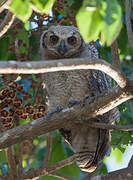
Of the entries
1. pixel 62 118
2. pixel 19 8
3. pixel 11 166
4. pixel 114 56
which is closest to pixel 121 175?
pixel 62 118

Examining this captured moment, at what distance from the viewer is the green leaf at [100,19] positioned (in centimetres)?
128

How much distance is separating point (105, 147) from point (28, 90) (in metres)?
1.05

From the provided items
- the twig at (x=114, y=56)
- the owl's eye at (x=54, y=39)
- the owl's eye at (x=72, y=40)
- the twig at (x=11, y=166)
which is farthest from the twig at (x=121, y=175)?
the owl's eye at (x=54, y=39)

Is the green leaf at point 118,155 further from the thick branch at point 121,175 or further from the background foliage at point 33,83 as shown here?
the thick branch at point 121,175

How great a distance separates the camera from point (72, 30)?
430 centimetres

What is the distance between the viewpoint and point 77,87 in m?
3.98

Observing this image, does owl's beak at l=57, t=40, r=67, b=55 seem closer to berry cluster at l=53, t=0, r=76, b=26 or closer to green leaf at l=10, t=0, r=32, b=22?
berry cluster at l=53, t=0, r=76, b=26

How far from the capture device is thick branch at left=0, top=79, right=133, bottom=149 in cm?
273

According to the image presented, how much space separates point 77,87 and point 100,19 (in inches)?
105

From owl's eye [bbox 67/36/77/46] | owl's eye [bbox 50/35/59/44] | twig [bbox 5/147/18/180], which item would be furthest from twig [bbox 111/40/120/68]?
owl's eye [bbox 50/35/59/44]

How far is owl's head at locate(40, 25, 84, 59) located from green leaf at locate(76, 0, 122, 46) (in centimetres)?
283

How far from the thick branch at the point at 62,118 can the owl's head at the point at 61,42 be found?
1385 millimetres

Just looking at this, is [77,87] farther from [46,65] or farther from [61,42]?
[46,65]

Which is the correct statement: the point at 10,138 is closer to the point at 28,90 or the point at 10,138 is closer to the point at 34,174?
the point at 34,174
